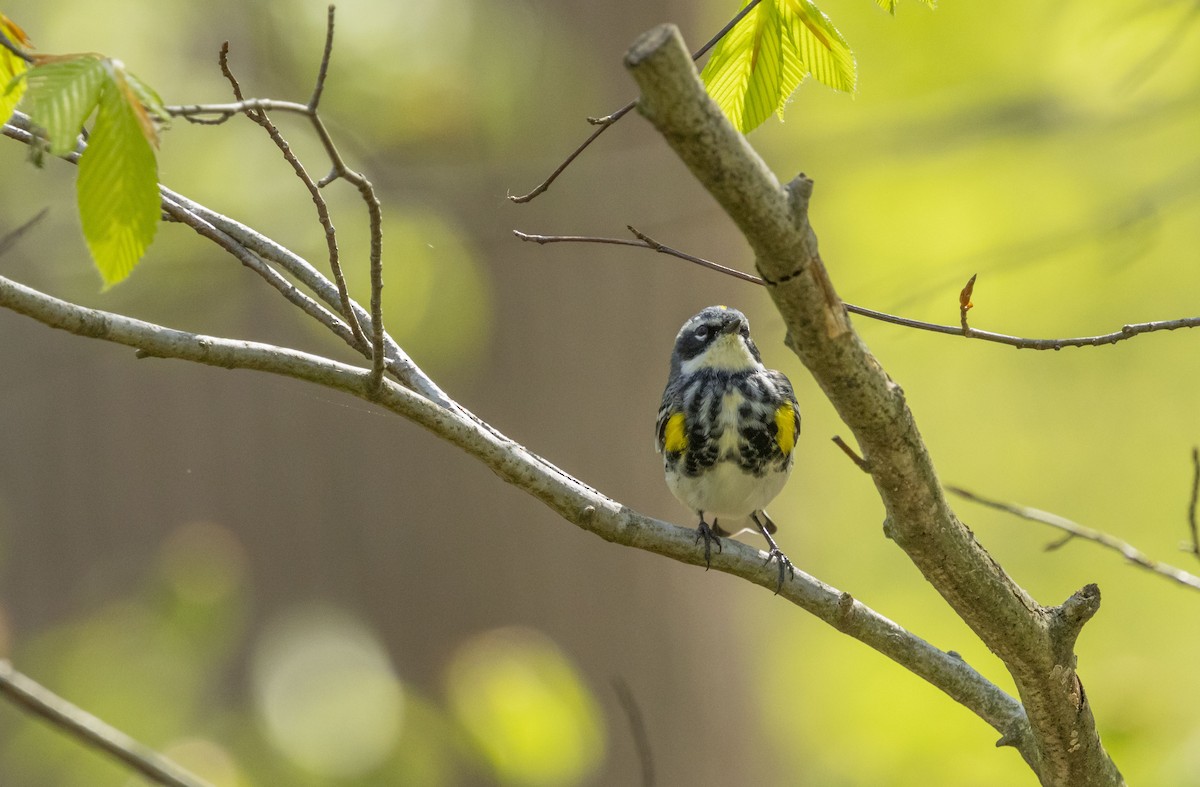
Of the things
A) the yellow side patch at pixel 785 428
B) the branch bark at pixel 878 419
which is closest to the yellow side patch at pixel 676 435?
the yellow side patch at pixel 785 428

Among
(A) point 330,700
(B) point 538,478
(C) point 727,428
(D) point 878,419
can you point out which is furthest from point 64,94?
(A) point 330,700

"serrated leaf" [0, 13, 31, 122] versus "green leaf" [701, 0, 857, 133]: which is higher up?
"green leaf" [701, 0, 857, 133]

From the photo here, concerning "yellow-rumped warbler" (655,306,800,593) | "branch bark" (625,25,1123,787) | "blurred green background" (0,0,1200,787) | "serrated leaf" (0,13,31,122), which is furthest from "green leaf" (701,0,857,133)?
"blurred green background" (0,0,1200,787)

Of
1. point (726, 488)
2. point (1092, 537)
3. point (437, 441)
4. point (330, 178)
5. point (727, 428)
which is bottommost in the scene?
point (330, 178)

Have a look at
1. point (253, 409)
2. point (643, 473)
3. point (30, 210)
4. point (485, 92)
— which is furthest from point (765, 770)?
point (30, 210)

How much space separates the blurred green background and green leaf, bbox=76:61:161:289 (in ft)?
8.39

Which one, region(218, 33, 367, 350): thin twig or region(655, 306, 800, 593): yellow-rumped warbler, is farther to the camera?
region(655, 306, 800, 593): yellow-rumped warbler

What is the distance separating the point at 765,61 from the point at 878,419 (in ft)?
2.23

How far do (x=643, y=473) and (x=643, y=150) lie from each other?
5.66 ft

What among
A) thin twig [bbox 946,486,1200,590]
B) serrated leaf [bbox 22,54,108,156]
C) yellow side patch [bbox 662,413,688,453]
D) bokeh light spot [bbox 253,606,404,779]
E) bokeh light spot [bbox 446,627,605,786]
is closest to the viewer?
serrated leaf [bbox 22,54,108,156]

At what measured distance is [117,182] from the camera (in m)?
1.43

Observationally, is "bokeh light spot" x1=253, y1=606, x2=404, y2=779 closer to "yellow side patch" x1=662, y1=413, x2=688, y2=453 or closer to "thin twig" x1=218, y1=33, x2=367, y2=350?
"yellow side patch" x1=662, y1=413, x2=688, y2=453

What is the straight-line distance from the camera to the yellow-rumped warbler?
3.66 meters

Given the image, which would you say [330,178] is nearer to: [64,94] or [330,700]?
[64,94]
